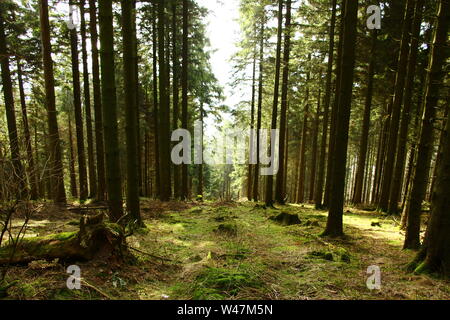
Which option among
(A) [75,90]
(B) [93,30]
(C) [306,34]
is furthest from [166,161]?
(C) [306,34]

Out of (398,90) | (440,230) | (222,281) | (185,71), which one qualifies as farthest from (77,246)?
(398,90)

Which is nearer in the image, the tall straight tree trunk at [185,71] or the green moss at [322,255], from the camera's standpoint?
the green moss at [322,255]

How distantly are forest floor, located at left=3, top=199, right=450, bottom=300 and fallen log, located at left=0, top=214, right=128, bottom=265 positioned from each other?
174 millimetres

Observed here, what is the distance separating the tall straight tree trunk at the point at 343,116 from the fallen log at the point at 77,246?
20.2 feet

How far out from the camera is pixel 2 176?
3.47 metres

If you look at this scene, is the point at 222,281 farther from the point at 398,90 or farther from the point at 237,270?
the point at 398,90

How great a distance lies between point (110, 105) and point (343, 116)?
666cm

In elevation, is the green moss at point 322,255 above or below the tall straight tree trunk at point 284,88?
below

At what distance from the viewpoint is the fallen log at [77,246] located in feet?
13.6

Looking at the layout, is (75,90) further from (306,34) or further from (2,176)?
(306,34)

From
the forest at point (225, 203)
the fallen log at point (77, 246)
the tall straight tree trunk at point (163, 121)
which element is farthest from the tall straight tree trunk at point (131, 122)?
the tall straight tree trunk at point (163, 121)

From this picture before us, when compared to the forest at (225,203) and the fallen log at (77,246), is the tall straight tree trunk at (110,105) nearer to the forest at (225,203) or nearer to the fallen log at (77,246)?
the forest at (225,203)

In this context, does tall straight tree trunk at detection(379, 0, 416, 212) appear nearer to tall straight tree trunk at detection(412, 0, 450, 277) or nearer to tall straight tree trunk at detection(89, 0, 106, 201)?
tall straight tree trunk at detection(412, 0, 450, 277)
